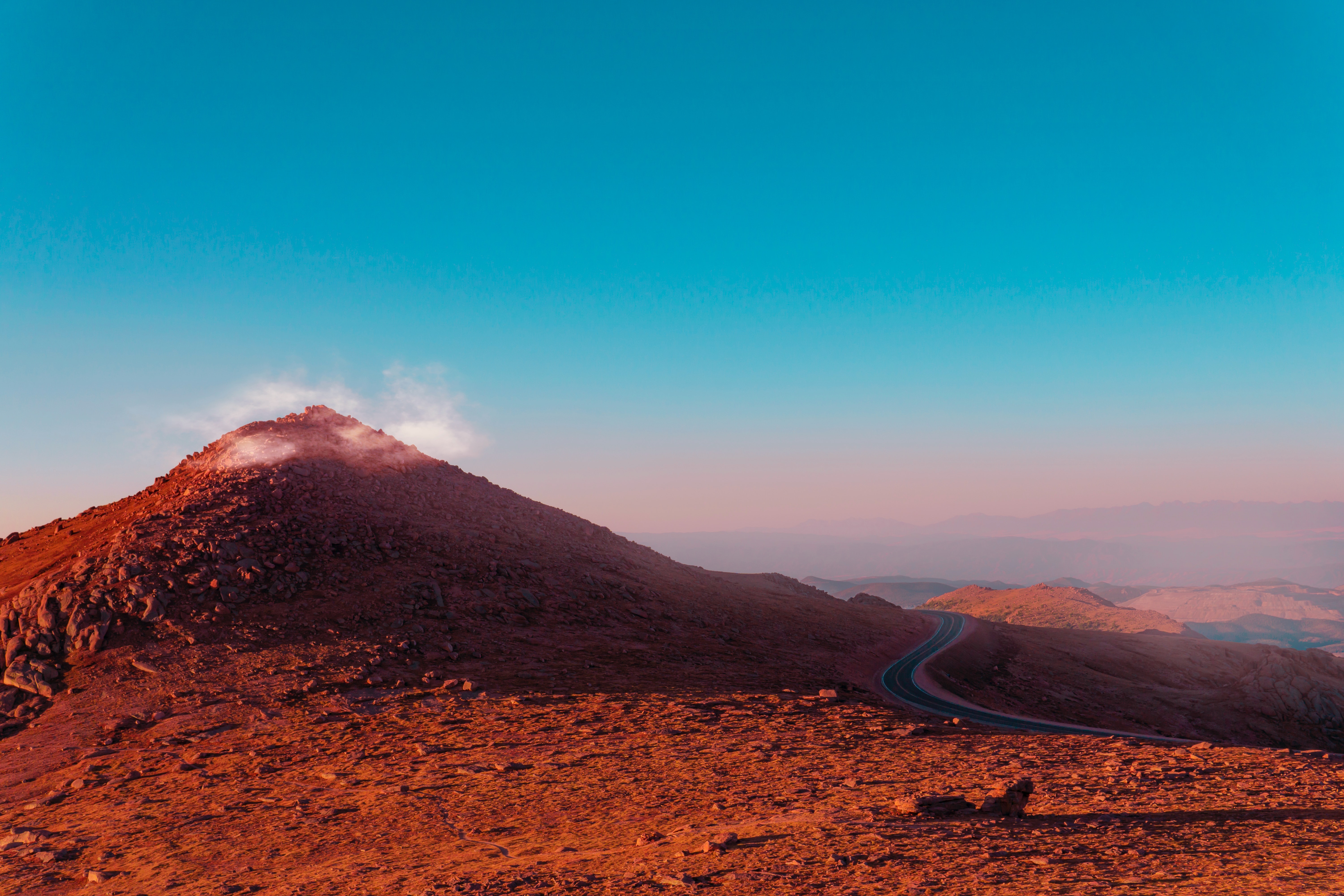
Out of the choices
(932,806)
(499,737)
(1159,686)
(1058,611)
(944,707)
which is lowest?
(1058,611)

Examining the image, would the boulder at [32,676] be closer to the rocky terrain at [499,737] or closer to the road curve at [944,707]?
the rocky terrain at [499,737]

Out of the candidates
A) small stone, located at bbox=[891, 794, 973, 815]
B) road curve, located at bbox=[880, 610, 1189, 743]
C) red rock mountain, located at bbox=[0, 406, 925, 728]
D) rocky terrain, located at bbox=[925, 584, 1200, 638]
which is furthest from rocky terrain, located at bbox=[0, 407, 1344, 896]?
rocky terrain, located at bbox=[925, 584, 1200, 638]

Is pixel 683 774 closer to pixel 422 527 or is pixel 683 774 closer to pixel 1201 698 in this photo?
pixel 422 527

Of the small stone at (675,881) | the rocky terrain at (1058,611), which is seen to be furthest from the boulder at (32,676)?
the rocky terrain at (1058,611)

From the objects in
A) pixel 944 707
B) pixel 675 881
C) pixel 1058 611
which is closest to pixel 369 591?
pixel 675 881

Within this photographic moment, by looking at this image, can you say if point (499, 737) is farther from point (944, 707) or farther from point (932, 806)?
point (944, 707)

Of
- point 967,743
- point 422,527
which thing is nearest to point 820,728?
point 967,743
